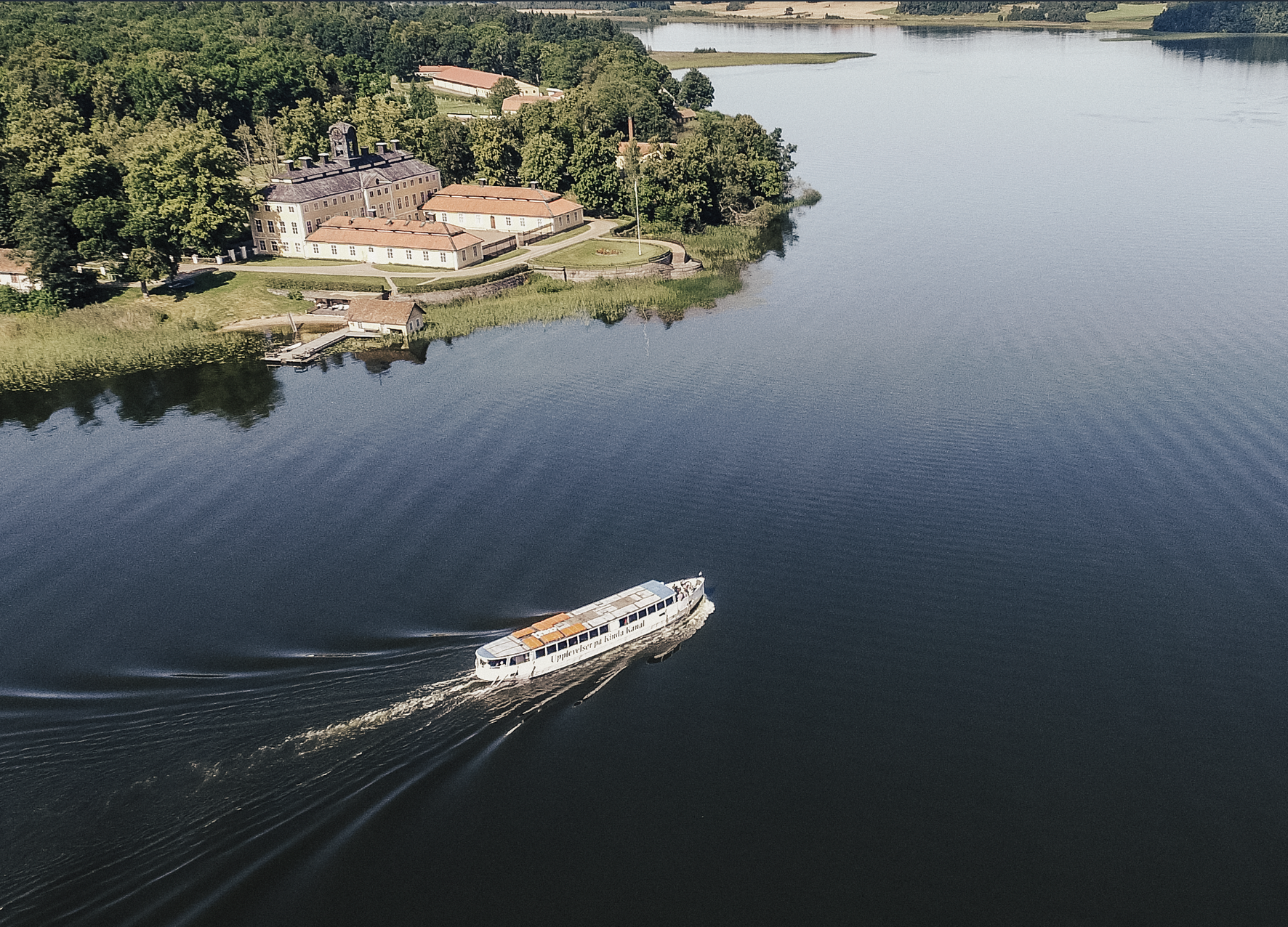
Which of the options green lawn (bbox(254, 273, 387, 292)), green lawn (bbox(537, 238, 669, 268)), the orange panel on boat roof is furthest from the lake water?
green lawn (bbox(537, 238, 669, 268))

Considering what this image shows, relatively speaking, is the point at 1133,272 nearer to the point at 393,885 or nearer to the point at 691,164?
the point at 691,164

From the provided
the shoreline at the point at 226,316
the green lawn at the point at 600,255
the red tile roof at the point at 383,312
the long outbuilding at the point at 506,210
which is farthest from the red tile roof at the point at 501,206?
the red tile roof at the point at 383,312

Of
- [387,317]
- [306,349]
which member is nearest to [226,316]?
[306,349]

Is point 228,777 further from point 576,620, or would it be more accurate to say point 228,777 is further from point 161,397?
point 161,397

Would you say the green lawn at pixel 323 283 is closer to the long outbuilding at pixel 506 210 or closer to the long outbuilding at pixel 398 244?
the long outbuilding at pixel 398 244

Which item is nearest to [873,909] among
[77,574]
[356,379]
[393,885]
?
[393,885]

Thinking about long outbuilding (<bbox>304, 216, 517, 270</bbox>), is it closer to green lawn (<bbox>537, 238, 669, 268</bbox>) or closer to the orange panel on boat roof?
green lawn (<bbox>537, 238, 669, 268</bbox>)
